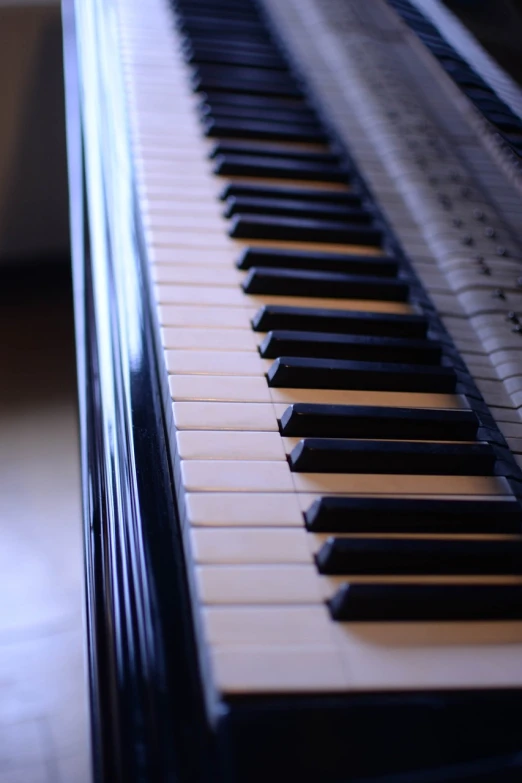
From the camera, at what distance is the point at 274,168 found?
4.93 ft

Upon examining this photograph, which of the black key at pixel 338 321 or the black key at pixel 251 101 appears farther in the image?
the black key at pixel 251 101

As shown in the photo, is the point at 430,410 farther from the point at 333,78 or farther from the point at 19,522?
the point at 19,522

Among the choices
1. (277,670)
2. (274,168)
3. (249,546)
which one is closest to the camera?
(277,670)

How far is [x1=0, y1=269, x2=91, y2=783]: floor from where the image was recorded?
5.11 feet

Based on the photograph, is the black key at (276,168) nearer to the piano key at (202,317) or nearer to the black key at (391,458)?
the piano key at (202,317)

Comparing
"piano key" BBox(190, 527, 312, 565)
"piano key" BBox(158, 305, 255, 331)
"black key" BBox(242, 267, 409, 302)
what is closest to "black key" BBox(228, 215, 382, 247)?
"black key" BBox(242, 267, 409, 302)

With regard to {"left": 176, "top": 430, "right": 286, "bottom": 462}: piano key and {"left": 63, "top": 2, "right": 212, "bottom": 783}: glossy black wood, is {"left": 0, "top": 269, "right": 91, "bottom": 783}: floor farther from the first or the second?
{"left": 176, "top": 430, "right": 286, "bottom": 462}: piano key

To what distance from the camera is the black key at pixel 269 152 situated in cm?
151

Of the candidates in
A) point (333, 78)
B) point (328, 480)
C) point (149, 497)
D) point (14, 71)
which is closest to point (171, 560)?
point (149, 497)

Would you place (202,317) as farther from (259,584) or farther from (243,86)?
(243,86)

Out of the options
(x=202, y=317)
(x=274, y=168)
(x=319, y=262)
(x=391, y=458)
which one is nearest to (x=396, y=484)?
(x=391, y=458)

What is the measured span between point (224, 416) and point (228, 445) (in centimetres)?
5

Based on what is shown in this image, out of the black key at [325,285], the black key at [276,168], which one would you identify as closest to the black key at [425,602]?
the black key at [325,285]

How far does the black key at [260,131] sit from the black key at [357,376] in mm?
682
